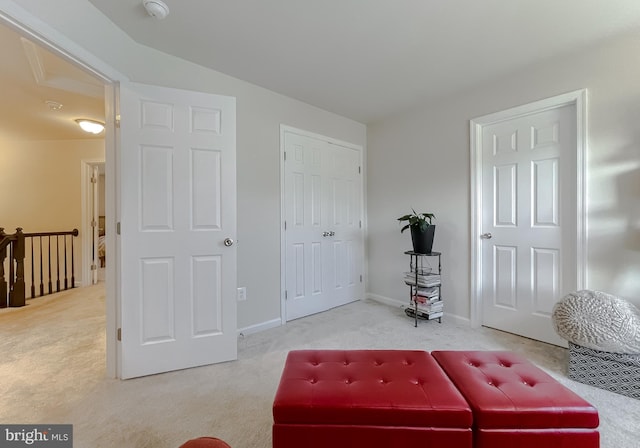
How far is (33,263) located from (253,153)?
384cm

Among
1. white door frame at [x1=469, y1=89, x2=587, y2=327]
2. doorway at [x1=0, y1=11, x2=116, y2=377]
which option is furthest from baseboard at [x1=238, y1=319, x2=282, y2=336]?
white door frame at [x1=469, y1=89, x2=587, y2=327]

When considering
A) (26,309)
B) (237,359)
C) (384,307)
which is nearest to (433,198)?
(384,307)

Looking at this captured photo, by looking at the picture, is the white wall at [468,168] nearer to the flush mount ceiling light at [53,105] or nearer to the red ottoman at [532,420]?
the red ottoman at [532,420]

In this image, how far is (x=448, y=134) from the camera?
117 inches

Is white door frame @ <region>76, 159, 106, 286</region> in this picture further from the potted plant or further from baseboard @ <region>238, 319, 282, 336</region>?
the potted plant

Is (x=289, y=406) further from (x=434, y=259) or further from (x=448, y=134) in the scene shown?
(x=448, y=134)

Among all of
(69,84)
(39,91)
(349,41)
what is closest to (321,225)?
(349,41)

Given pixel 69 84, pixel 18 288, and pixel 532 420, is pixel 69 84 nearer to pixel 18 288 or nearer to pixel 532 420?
pixel 18 288

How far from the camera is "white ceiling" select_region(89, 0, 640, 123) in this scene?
1.70 metres

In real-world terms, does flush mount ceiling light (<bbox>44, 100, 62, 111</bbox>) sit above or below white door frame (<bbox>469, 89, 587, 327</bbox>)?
above

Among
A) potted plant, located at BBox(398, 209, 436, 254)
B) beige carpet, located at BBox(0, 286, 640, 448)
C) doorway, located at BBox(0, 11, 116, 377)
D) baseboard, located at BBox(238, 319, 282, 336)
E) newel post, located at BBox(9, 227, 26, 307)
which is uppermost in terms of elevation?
doorway, located at BBox(0, 11, 116, 377)

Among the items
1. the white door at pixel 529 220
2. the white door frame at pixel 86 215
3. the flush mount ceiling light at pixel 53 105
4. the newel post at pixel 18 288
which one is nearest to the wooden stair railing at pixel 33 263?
the newel post at pixel 18 288

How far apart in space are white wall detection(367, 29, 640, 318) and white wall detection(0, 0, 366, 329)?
1.20 m

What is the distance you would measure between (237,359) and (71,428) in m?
0.97
